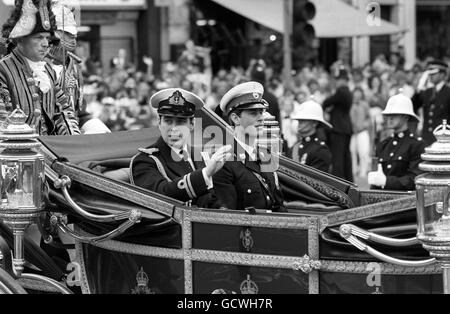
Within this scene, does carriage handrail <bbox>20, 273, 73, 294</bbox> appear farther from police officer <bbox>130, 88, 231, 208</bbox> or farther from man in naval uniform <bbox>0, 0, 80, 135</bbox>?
man in naval uniform <bbox>0, 0, 80, 135</bbox>

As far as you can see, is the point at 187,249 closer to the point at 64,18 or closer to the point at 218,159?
the point at 218,159

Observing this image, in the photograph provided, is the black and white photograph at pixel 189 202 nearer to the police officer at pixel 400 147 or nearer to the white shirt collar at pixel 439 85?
the police officer at pixel 400 147

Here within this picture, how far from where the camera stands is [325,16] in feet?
65.9

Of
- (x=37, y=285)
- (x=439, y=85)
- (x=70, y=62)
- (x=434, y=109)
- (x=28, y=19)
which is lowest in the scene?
(x=37, y=285)

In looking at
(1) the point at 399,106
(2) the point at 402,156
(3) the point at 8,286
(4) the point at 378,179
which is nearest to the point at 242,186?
(3) the point at 8,286

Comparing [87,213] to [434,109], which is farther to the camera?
[434,109]

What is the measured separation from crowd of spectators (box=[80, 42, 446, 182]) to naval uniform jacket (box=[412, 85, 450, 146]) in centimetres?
48

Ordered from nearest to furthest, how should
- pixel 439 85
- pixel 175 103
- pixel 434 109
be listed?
pixel 175 103 < pixel 434 109 < pixel 439 85

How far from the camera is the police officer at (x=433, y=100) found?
15.0 metres

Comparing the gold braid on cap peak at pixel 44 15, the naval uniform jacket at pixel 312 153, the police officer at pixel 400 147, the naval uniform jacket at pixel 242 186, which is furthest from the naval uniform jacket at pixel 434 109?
the naval uniform jacket at pixel 242 186

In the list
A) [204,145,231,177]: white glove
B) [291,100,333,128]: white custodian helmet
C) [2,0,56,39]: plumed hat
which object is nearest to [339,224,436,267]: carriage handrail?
[204,145,231,177]: white glove

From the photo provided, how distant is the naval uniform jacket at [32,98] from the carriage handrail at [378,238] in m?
2.51

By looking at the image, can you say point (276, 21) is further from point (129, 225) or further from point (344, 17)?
point (129, 225)

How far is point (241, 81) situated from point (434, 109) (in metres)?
3.01
